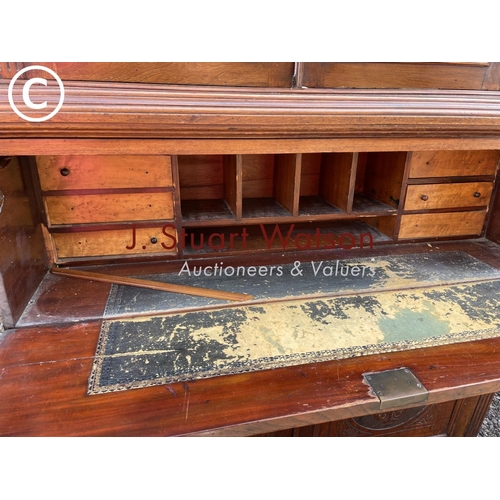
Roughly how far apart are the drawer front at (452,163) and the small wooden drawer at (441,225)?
18 centimetres

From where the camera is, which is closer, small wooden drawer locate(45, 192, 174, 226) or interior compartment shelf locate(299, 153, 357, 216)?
small wooden drawer locate(45, 192, 174, 226)

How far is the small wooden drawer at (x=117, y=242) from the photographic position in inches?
53.7

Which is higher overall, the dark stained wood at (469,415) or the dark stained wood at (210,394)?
the dark stained wood at (210,394)

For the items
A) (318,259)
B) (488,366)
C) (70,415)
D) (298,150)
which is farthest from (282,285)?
(70,415)

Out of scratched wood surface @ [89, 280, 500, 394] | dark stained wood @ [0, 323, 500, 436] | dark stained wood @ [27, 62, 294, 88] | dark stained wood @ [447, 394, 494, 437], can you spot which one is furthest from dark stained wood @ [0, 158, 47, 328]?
dark stained wood @ [447, 394, 494, 437]

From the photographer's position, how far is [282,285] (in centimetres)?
130

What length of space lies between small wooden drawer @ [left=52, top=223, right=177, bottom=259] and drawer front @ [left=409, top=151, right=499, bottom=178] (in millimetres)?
1041

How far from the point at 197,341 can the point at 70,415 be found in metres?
0.34

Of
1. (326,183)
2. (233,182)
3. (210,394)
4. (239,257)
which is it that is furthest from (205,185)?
(210,394)

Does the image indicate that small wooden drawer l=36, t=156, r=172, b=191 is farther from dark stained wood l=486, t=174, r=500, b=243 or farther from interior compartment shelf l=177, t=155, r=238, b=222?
dark stained wood l=486, t=174, r=500, b=243

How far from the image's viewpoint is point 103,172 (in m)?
1.30

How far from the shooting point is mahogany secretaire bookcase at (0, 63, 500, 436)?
2.62 ft

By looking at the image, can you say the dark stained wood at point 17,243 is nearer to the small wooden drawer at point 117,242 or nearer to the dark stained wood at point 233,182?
the small wooden drawer at point 117,242

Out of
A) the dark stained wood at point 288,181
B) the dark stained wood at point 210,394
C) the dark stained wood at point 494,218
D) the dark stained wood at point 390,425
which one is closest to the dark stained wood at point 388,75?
the dark stained wood at point 288,181
